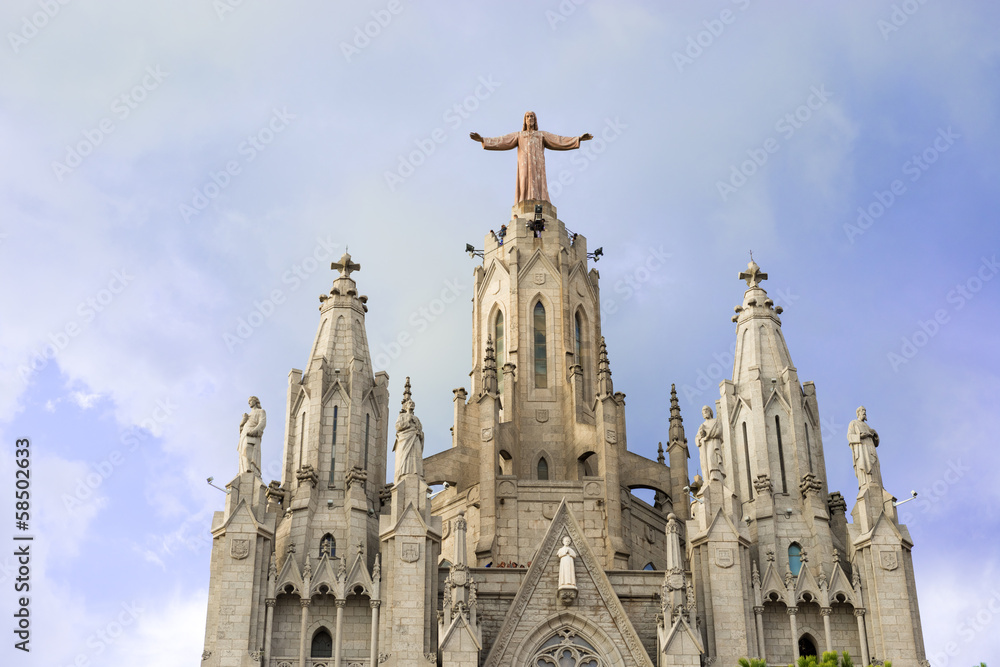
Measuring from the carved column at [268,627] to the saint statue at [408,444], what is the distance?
556 cm

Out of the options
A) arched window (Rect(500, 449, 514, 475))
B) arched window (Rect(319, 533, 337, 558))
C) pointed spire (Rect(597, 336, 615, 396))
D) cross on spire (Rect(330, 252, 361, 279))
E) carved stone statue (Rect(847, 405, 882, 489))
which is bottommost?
arched window (Rect(319, 533, 337, 558))

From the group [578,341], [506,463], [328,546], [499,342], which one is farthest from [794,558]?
[499,342]

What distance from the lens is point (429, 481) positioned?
5500cm

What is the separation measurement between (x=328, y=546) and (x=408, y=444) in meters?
4.06

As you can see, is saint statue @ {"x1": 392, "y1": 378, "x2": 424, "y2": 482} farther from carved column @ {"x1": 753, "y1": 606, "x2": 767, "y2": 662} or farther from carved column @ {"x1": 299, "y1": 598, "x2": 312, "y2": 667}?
carved column @ {"x1": 753, "y1": 606, "x2": 767, "y2": 662}

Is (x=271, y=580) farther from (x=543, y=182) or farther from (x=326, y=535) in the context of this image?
(x=543, y=182)

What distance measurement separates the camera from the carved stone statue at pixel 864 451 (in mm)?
49562

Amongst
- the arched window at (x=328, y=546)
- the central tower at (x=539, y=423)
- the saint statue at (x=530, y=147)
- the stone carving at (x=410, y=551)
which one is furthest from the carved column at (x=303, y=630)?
the saint statue at (x=530, y=147)

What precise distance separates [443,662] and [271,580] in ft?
19.0

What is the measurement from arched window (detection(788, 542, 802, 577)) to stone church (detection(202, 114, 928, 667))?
0.07 meters

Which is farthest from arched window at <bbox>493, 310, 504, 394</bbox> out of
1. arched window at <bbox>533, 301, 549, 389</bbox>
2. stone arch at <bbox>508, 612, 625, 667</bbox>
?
stone arch at <bbox>508, 612, 625, 667</bbox>

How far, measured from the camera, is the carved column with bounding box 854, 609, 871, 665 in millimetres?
46750

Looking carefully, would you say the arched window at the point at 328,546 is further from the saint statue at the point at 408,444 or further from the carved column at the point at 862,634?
the carved column at the point at 862,634

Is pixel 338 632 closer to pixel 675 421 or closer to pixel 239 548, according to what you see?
pixel 239 548
